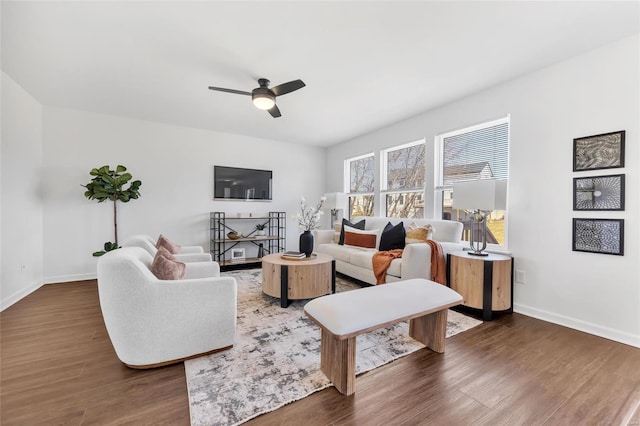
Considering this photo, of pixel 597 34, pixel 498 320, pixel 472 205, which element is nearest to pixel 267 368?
pixel 498 320

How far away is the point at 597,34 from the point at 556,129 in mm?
808

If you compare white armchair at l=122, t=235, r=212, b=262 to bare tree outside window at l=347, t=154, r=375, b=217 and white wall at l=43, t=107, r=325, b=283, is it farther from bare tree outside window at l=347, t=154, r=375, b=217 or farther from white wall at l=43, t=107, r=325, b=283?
bare tree outside window at l=347, t=154, r=375, b=217

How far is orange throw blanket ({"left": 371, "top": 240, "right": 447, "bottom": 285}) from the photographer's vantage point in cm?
295

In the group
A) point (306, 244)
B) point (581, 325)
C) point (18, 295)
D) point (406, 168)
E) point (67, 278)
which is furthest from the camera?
point (406, 168)

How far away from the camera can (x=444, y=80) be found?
9.61 ft

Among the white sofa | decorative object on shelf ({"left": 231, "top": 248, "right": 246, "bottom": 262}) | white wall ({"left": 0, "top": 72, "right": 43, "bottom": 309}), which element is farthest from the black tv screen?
white wall ({"left": 0, "top": 72, "right": 43, "bottom": 309})

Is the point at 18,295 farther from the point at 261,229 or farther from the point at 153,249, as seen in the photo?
the point at 261,229

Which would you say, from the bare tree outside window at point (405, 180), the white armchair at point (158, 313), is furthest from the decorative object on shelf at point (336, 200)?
the white armchair at point (158, 313)

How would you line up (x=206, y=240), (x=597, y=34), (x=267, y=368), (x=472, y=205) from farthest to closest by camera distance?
1. (x=206, y=240)
2. (x=472, y=205)
3. (x=597, y=34)
4. (x=267, y=368)

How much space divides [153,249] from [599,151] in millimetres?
4449

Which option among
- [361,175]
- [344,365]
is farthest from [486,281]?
[361,175]

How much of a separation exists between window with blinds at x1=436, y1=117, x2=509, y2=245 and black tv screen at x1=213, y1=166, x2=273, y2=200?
11.1 feet

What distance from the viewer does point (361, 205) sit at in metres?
5.48

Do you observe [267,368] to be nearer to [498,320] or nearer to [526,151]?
[498,320]
